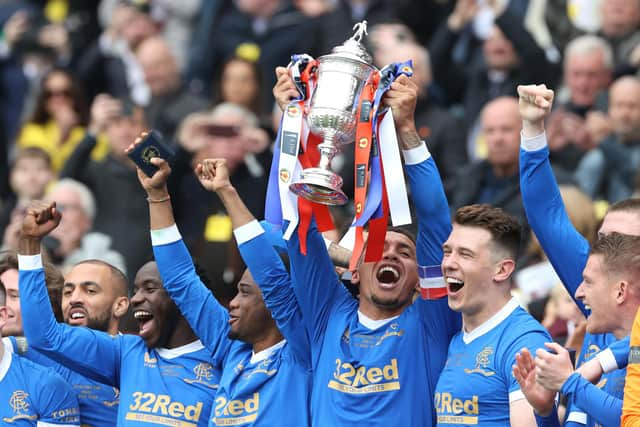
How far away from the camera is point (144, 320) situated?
25.5ft

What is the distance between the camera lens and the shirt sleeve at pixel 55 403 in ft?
24.8

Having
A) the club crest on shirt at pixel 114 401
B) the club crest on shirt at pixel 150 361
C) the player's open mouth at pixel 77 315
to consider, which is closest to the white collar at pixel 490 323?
the club crest on shirt at pixel 150 361

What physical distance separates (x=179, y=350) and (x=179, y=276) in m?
0.45

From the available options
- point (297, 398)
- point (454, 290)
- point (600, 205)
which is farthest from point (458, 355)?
point (600, 205)

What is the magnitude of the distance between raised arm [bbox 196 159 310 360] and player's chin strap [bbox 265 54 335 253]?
0.22m

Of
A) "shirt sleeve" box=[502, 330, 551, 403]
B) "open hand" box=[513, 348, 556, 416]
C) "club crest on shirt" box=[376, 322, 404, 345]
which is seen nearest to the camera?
"open hand" box=[513, 348, 556, 416]

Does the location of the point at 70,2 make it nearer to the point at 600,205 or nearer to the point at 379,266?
the point at 600,205

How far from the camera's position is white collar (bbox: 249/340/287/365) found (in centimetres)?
739

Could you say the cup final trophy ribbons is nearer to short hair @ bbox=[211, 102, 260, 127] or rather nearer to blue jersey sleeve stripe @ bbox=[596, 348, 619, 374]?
blue jersey sleeve stripe @ bbox=[596, 348, 619, 374]

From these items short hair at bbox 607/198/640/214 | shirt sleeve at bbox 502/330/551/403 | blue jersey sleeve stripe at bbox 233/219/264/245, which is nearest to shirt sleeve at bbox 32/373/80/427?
blue jersey sleeve stripe at bbox 233/219/264/245

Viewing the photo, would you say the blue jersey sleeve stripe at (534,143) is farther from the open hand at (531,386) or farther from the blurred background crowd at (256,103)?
the blurred background crowd at (256,103)

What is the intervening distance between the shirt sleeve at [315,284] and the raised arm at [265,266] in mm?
78

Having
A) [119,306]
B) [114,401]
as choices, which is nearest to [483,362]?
[114,401]

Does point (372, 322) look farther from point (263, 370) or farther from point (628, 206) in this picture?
point (628, 206)
